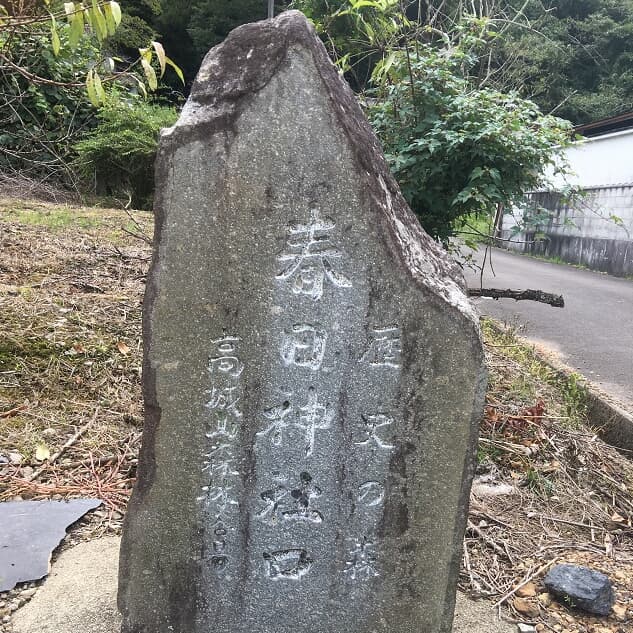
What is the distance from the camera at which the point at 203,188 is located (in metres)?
1.70

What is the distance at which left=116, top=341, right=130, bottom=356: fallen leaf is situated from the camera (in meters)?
3.93

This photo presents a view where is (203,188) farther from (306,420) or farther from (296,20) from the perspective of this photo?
(306,420)

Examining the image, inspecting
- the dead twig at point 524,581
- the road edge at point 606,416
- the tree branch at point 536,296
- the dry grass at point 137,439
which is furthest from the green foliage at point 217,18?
the dead twig at point 524,581

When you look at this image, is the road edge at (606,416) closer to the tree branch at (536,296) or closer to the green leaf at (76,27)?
the tree branch at (536,296)

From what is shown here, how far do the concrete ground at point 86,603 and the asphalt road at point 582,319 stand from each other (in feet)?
9.45

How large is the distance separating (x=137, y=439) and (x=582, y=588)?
7.58ft

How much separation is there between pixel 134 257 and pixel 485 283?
17.5 feet

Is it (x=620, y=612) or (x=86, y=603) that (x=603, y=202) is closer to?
(x=620, y=612)

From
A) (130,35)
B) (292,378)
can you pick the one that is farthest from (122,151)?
(292,378)

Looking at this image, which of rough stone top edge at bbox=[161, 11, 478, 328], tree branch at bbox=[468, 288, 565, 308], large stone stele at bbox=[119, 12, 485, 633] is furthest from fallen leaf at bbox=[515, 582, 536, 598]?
tree branch at bbox=[468, 288, 565, 308]

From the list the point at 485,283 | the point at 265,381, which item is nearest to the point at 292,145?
the point at 265,381

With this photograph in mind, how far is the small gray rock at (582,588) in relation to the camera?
7.73 ft

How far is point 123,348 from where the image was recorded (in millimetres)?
3951

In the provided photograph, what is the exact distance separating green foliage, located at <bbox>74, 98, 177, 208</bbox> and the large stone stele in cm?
654
